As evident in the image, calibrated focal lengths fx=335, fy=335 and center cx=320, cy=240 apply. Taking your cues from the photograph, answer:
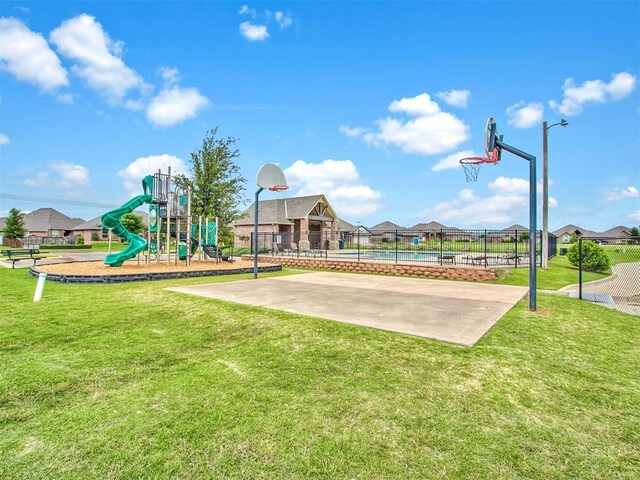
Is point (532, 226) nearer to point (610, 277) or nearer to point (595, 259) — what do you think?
point (610, 277)

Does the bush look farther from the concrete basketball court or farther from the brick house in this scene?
the brick house

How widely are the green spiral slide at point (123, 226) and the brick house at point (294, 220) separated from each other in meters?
19.5

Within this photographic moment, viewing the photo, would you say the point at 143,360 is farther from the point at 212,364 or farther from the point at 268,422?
the point at 268,422

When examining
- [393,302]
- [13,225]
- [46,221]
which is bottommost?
[393,302]

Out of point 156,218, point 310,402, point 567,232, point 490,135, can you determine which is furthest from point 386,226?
point 310,402

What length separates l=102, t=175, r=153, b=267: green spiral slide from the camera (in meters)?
13.9

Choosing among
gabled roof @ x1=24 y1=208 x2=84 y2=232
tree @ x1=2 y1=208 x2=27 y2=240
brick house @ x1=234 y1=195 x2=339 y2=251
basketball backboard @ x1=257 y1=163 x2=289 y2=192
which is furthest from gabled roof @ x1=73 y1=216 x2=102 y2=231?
basketball backboard @ x1=257 y1=163 x2=289 y2=192

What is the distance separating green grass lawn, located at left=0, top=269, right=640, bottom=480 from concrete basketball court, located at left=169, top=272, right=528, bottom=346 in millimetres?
513

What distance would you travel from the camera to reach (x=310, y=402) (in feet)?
10.4

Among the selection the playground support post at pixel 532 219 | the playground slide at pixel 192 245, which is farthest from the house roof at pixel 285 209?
the playground support post at pixel 532 219

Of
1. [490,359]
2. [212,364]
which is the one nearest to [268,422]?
[212,364]

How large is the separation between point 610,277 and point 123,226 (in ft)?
72.5

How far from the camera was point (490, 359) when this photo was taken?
4.29 metres

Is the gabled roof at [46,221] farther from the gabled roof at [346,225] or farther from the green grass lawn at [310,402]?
the green grass lawn at [310,402]
